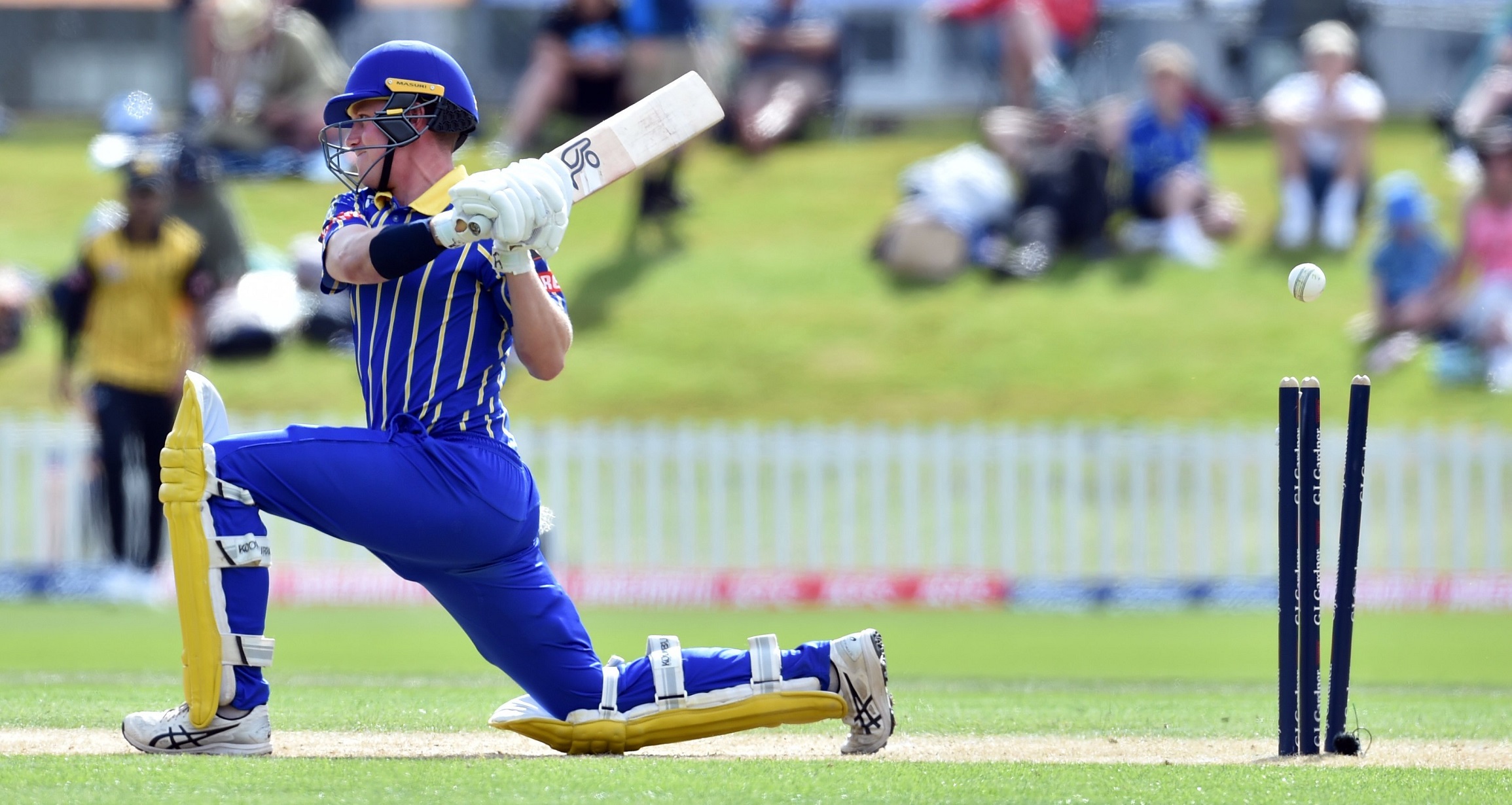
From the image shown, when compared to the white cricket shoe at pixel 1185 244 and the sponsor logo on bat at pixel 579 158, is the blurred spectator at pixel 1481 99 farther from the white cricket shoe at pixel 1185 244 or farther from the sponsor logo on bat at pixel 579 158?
the sponsor logo on bat at pixel 579 158

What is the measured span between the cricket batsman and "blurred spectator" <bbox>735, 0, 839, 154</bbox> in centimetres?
1409

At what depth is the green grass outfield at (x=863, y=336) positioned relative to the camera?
15.3m

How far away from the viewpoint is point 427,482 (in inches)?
190

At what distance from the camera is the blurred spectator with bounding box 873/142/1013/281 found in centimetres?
1661

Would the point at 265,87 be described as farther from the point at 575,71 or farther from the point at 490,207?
the point at 490,207

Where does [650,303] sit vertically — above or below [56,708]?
above

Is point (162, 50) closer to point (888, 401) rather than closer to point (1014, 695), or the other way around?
point (888, 401)

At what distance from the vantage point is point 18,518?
526 inches

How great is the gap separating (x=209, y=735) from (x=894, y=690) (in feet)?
10.3

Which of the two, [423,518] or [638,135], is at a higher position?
[638,135]

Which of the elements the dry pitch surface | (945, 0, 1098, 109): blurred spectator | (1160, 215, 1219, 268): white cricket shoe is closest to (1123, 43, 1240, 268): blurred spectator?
(1160, 215, 1219, 268): white cricket shoe

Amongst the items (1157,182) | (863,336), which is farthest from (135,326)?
(1157,182)

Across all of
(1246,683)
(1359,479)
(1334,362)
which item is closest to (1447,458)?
(1334,362)

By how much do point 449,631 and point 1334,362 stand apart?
8.06 m
